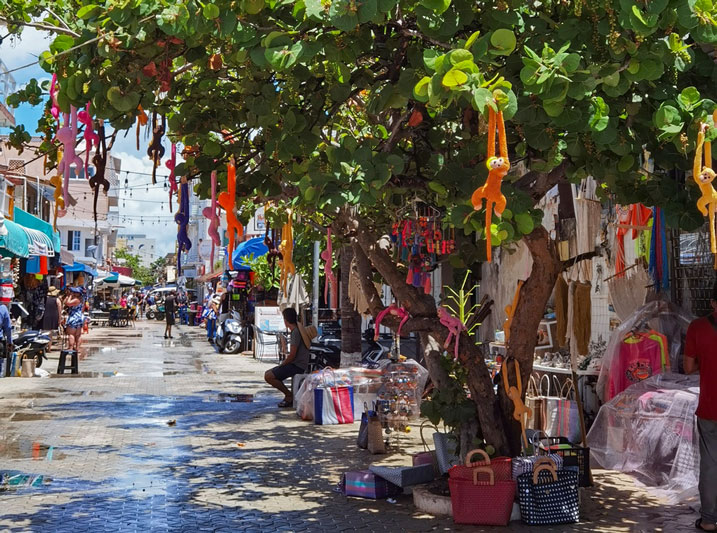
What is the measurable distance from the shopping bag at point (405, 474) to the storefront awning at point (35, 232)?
13467 mm

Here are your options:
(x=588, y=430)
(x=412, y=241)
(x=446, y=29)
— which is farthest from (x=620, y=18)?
(x=412, y=241)

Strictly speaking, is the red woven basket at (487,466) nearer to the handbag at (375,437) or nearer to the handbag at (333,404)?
the handbag at (375,437)

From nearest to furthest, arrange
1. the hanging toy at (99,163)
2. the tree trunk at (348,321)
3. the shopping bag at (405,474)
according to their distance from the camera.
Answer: the hanging toy at (99,163) → the shopping bag at (405,474) → the tree trunk at (348,321)

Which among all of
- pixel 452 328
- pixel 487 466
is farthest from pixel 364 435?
pixel 487 466

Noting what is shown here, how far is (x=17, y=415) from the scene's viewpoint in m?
12.7

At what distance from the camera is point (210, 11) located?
482 cm

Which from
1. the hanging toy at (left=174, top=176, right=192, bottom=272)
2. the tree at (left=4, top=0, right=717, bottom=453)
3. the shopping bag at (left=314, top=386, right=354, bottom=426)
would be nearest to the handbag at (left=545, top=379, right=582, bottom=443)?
the tree at (left=4, top=0, right=717, bottom=453)

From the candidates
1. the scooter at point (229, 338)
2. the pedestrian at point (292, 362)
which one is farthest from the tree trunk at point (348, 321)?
the scooter at point (229, 338)

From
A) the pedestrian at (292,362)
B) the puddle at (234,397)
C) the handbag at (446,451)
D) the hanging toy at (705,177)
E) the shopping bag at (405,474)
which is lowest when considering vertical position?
the puddle at (234,397)

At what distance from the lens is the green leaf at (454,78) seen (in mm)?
4105

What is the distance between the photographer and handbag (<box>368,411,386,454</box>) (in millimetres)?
9953

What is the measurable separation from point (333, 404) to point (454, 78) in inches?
351

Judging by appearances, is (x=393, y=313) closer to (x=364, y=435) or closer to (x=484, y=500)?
(x=484, y=500)

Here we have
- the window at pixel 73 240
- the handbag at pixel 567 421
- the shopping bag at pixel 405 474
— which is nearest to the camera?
the shopping bag at pixel 405 474
